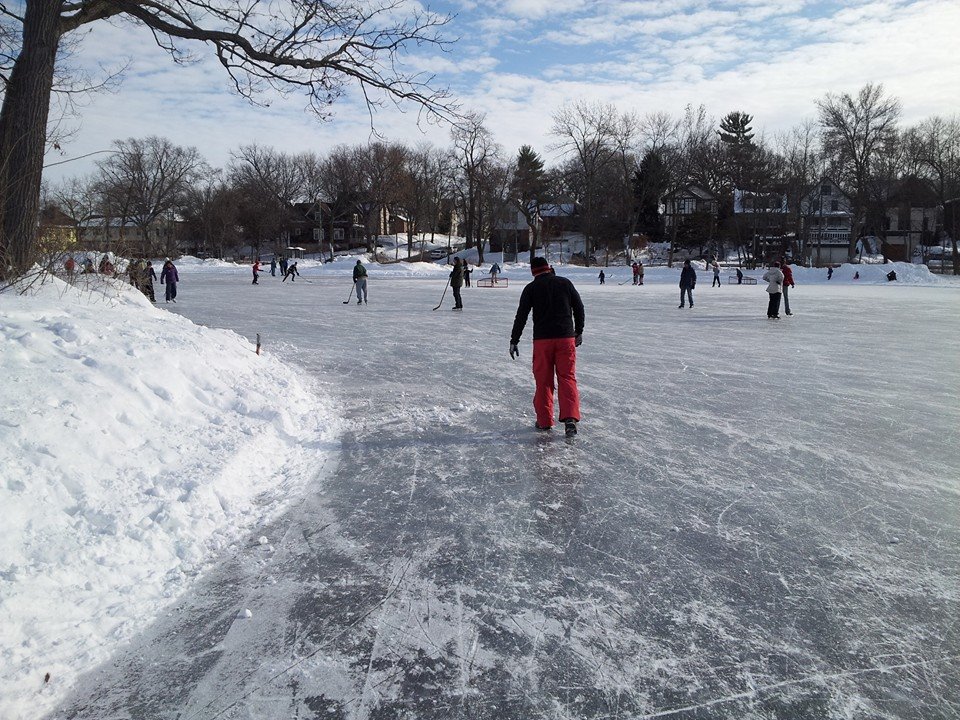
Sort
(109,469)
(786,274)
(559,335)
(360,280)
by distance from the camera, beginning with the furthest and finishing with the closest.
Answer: (360,280), (786,274), (559,335), (109,469)

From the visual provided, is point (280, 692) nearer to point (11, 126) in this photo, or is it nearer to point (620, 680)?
point (620, 680)

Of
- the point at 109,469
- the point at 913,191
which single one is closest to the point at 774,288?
the point at 109,469

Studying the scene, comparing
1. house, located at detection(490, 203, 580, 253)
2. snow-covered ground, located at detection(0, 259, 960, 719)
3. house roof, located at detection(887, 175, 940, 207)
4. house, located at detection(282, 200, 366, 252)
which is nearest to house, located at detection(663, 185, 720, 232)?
house, located at detection(490, 203, 580, 253)

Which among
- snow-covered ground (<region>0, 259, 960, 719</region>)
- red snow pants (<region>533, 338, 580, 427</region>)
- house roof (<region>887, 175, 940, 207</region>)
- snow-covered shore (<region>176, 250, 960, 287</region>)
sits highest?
house roof (<region>887, 175, 940, 207</region>)

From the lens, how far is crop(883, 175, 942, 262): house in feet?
174

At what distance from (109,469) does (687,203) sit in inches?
3006

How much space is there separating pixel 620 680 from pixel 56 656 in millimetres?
2250

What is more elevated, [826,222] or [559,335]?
[826,222]

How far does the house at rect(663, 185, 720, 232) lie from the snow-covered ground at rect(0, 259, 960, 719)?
55.8 m

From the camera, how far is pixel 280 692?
2.44 meters

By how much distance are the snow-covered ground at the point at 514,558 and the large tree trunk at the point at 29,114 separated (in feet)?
6.61

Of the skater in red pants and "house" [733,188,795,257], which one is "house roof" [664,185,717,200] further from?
the skater in red pants

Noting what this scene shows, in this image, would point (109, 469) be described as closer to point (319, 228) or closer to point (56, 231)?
point (56, 231)

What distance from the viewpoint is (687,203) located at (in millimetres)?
73438
